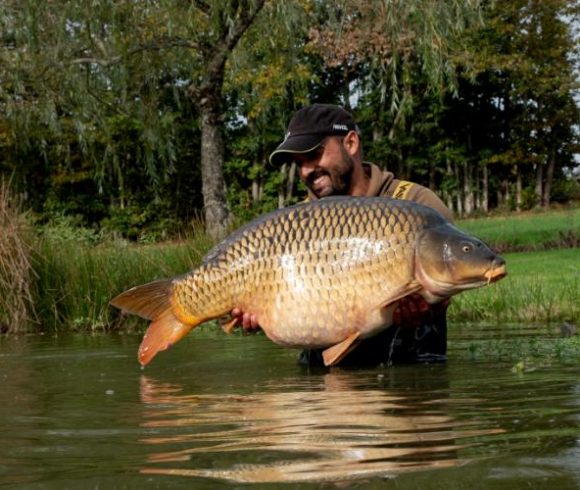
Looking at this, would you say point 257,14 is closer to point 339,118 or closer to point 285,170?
point 339,118

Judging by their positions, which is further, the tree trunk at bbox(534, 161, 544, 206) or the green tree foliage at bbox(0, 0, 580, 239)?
the tree trunk at bbox(534, 161, 544, 206)

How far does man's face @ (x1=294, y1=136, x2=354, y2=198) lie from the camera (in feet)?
17.1

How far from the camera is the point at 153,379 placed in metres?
5.16

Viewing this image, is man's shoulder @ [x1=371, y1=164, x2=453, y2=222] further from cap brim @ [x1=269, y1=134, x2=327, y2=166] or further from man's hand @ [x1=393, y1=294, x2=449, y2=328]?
man's hand @ [x1=393, y1=294, x2=449, y2=328]

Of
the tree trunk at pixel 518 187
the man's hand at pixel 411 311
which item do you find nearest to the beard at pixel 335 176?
the man's hand at pixel 411 311

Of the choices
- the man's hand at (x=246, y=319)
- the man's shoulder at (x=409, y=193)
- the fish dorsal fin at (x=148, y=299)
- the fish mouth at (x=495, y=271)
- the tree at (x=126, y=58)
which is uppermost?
the tree at (x=126, y=58)

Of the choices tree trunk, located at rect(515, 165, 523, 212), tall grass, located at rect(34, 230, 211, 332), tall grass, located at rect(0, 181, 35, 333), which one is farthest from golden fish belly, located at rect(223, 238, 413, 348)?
tree trunk, located at rect(515, 165, 523, 212)

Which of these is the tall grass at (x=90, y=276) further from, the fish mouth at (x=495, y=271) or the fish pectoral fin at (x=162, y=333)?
the fish mouth at (x=495, y=271)

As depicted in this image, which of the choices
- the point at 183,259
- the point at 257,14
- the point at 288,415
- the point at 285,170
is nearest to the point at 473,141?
the point at 285,170

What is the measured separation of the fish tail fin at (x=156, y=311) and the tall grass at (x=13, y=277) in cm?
520

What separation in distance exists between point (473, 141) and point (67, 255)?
89.2ft

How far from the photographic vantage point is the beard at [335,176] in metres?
5.22

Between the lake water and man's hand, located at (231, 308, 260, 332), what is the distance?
10.3 inches

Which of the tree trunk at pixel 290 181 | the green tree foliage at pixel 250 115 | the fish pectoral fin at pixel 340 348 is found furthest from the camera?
the tree trunk at pixel 290 181
